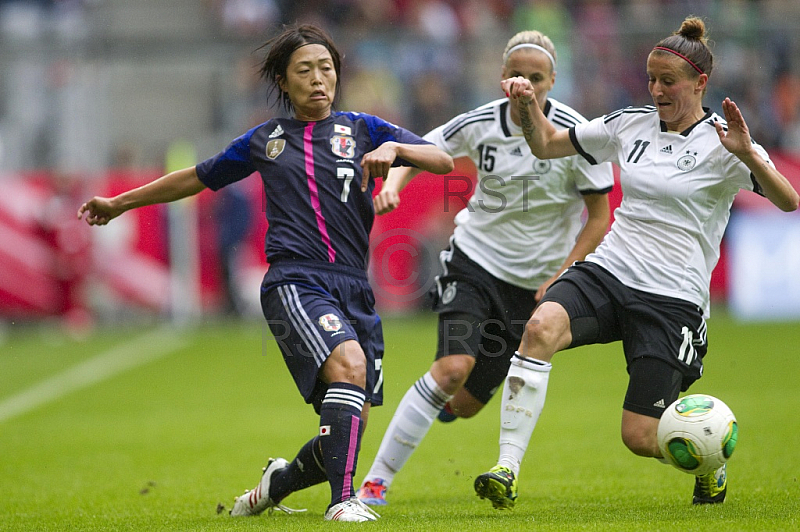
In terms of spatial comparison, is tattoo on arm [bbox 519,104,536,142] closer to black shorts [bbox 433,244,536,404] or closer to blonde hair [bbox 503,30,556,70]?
blonde hair [bbox 503,30,556,70]

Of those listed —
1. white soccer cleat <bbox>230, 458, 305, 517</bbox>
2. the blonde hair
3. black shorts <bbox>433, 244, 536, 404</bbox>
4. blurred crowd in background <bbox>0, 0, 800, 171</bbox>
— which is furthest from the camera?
blurred crowd in background <bbox>0, 0, 800, 171</bbox>

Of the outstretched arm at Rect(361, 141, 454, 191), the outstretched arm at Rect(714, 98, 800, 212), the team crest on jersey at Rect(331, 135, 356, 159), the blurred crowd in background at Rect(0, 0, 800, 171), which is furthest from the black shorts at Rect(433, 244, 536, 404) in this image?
the blurred crowd in background at Rect(0, 0, 800, 171)

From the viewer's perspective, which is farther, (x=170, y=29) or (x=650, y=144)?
(x=170, y=29)

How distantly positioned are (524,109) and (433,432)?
448 cm

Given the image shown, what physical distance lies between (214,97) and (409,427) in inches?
480

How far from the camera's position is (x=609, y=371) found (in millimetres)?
12375

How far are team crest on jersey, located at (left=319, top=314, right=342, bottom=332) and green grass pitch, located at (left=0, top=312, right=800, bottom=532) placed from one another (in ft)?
2.89

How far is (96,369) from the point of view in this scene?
43.2 feet

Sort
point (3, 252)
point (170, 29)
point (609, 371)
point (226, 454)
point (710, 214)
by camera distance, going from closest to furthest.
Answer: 1. point (710, 214)
2. point (226, 454)
3. point (609, 371)
4. point (3, 252)
5. point (170, 29)

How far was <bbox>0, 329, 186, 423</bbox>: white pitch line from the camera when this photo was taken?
11.1m

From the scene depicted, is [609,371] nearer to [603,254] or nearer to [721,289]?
[721,289]

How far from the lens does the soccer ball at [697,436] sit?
495 cm

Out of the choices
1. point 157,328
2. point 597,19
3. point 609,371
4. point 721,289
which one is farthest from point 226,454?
point 597,19

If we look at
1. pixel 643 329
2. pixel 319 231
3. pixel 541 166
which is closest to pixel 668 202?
pixel 643 329
